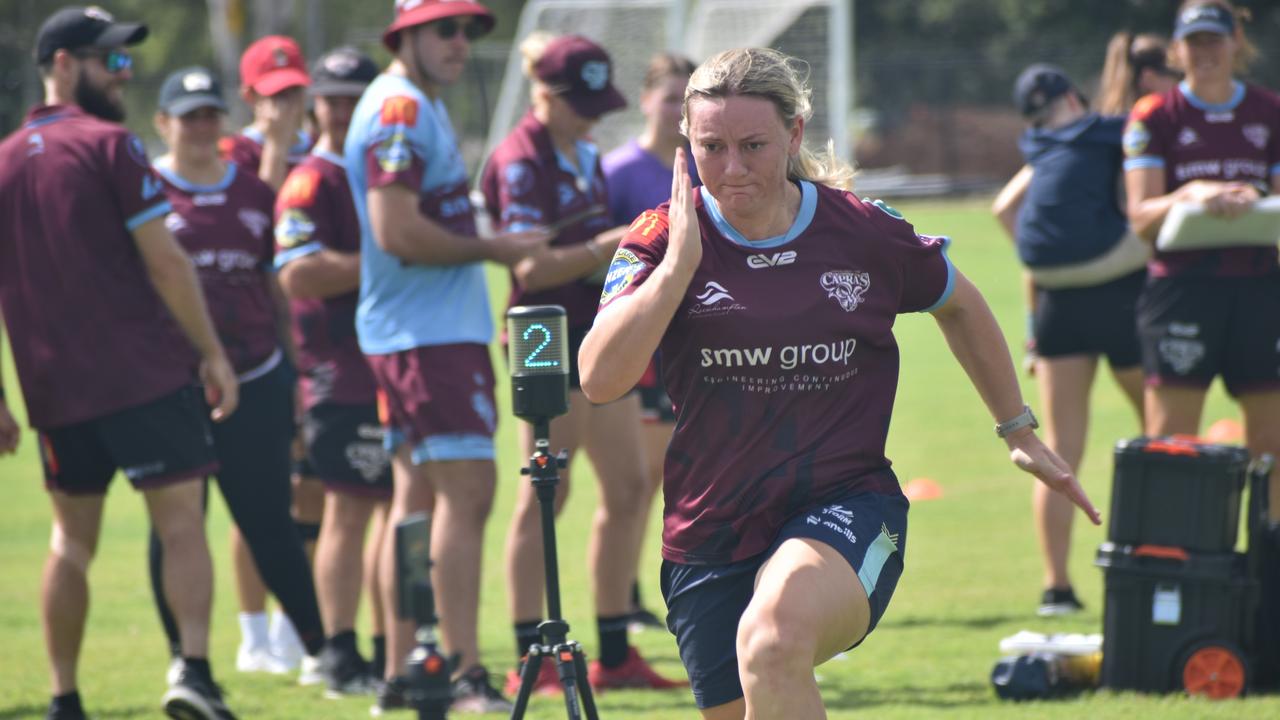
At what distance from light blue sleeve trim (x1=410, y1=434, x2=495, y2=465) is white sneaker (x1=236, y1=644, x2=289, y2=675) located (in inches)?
71.3

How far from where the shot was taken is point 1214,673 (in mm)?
6020

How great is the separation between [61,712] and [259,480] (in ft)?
4.29

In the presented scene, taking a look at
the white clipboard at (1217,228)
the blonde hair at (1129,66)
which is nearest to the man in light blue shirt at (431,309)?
the white clipboard at (1217,228)

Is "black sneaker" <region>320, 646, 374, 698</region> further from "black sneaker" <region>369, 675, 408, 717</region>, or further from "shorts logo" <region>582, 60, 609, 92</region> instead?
"shorts logo" <region>582, 60, 609, 92</region>

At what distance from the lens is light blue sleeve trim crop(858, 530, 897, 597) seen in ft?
12.7

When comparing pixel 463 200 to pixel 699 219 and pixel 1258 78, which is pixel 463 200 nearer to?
pixel 699 219

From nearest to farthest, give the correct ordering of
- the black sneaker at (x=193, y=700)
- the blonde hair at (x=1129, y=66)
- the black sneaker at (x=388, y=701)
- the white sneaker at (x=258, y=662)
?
the black sneaker at (x=193, y=700) → the black sneaker at (x=388, y=701) → the white sneaker at (x=258, y=662) → the blonde hair at (x=1129, y=66)

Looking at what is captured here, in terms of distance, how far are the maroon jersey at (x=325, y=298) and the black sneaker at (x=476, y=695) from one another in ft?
4.71

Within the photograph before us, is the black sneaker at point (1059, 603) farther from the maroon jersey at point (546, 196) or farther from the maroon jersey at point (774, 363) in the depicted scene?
the maroon jersey at point (774, 363)

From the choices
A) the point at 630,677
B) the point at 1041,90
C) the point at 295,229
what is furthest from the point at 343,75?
the point at 1041,90

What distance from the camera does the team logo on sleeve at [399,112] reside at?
19.2ft

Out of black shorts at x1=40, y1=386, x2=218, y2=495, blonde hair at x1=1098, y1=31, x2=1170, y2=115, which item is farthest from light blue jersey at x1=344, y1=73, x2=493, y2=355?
blonde hair at x1=1098, y1=31, x2=1170, y2=115

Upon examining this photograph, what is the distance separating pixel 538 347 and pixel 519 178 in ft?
6.97

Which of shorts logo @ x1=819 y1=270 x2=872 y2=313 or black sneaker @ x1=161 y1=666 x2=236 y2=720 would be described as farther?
black sneaker @ x1=161 y1=666 x2=236 y2=720
